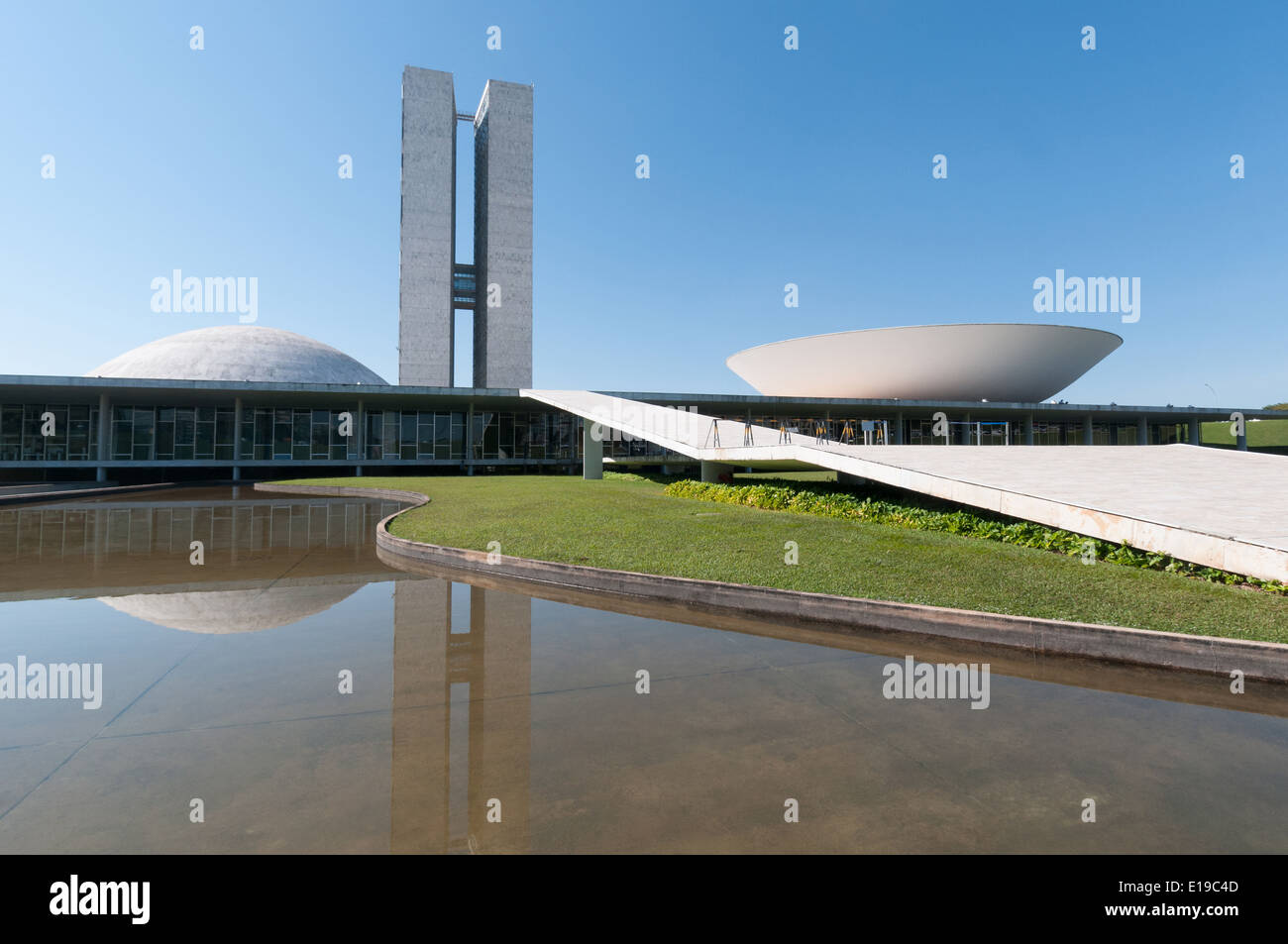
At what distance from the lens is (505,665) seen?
498 centimetres

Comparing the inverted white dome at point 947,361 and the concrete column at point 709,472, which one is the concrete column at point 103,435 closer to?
the concrete column at point 709,472

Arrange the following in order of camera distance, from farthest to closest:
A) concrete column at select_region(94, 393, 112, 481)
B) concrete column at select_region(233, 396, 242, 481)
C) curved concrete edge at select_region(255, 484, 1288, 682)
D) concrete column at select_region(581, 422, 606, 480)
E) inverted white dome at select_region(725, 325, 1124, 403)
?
inverted white dome at select_region(725, 325, 1124, 403) → concrete column at select_region(233, 396, 242, 481) → concrete column at select_region(94, 393, 112, 481) → concrete column at select_region(581, 422, 606, 480) → curved concrete edge at select_region(255, 484, 1288, 682)

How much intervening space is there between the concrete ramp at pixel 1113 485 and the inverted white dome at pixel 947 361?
1933 cm

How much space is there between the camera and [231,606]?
A: 6.69m

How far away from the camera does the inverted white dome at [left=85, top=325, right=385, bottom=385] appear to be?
143 ft

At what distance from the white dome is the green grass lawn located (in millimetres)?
2558

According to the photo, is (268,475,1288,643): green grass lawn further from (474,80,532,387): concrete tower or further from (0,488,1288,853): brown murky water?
(474,80,532,387): concrete tower

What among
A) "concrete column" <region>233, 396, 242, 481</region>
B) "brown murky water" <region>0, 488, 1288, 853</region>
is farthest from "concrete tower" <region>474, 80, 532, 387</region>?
"brown murky water" <region>0, 488, 1288, 853</region>

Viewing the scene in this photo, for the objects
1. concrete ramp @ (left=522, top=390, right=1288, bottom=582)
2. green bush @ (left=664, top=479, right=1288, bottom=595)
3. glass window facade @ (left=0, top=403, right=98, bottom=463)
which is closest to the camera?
concrete ramp @ (left=522, top=390, right=1288, bottom=582)

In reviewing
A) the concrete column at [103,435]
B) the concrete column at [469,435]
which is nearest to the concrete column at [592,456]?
the concrete column at [469,435]

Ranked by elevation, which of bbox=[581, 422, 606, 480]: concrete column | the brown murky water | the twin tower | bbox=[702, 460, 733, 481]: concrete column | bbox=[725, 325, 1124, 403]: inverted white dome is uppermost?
the twin tower
